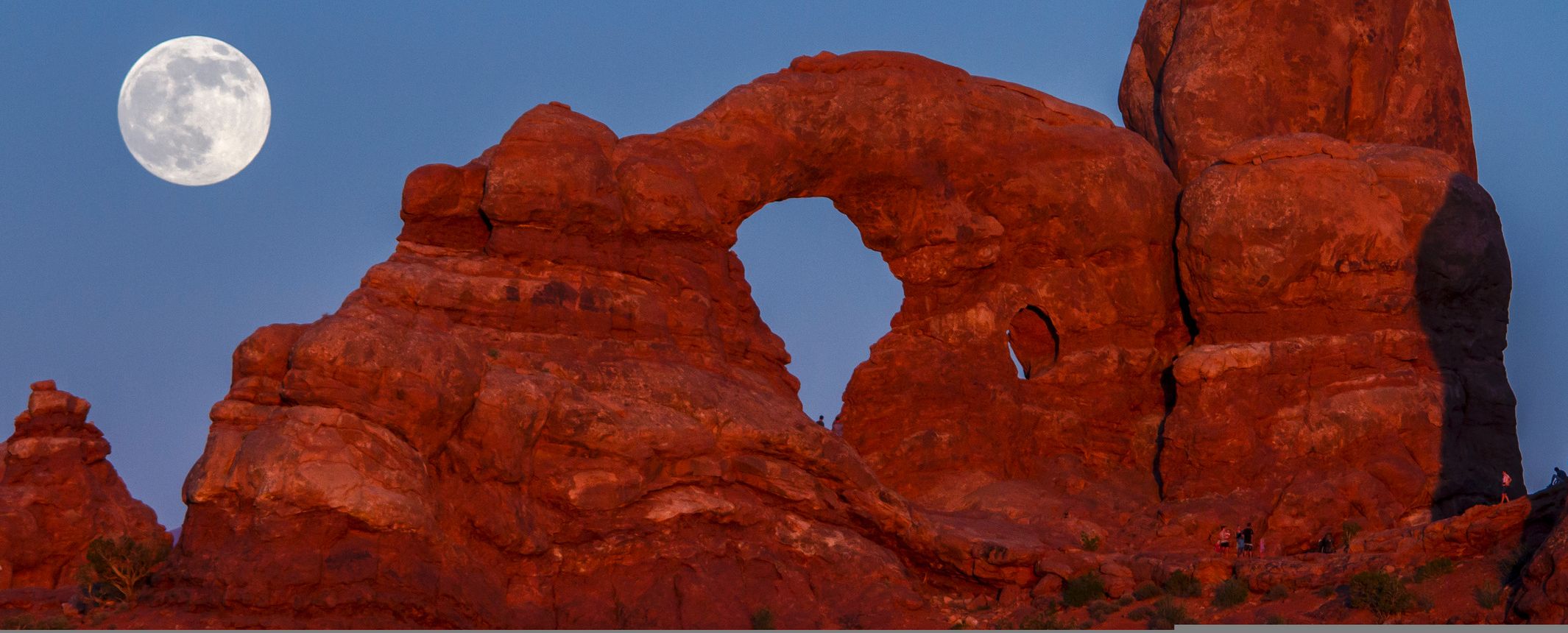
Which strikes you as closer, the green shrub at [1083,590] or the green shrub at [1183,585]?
Answer: the green shrub at [1183,585]

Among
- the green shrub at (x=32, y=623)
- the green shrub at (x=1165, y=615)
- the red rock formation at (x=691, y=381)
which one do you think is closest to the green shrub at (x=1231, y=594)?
the green shrub at (x=1165, y=615)

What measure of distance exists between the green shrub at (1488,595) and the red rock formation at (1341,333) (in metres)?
11.1

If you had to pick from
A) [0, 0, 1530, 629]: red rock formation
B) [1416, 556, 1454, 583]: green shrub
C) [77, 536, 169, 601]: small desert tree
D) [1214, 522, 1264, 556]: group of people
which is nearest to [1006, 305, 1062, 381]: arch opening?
[0, 0, 1530, 629]: red rock formation

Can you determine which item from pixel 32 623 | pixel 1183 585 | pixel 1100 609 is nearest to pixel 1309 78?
pixel 1183 585

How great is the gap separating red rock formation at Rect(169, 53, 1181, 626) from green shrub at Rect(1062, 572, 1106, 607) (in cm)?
135

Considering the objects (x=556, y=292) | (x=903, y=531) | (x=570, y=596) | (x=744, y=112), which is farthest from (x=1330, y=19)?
(x=570, y=596)

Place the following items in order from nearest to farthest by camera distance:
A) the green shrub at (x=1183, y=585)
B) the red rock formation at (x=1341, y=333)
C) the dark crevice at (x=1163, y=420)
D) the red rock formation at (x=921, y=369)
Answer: the red rock formation at (x=921, y=369), the green shrub at (x=1183, y=585), the red rock formation at (x=1341, y=333), the dark crevice at (x=1163, y=420)

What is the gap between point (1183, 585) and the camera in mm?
35438

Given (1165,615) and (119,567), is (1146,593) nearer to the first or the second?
(1165,615)

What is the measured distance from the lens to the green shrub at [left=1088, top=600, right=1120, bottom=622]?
114 feet

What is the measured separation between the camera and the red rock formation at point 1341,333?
41.8 meters

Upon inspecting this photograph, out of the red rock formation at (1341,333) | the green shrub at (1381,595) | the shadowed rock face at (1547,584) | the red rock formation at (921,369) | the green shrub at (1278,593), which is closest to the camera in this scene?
the shadowed rock face at (1547,584)

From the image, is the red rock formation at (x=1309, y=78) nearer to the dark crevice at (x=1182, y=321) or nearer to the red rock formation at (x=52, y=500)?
the dark crevice at (x=1182, y=321)

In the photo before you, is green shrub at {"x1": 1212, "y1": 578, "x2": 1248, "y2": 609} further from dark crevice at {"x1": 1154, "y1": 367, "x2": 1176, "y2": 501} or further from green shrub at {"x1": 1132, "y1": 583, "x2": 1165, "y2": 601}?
dark crevice at {"x1": 1154, "y1": 367, "x2": 1176, "y2": 501}
